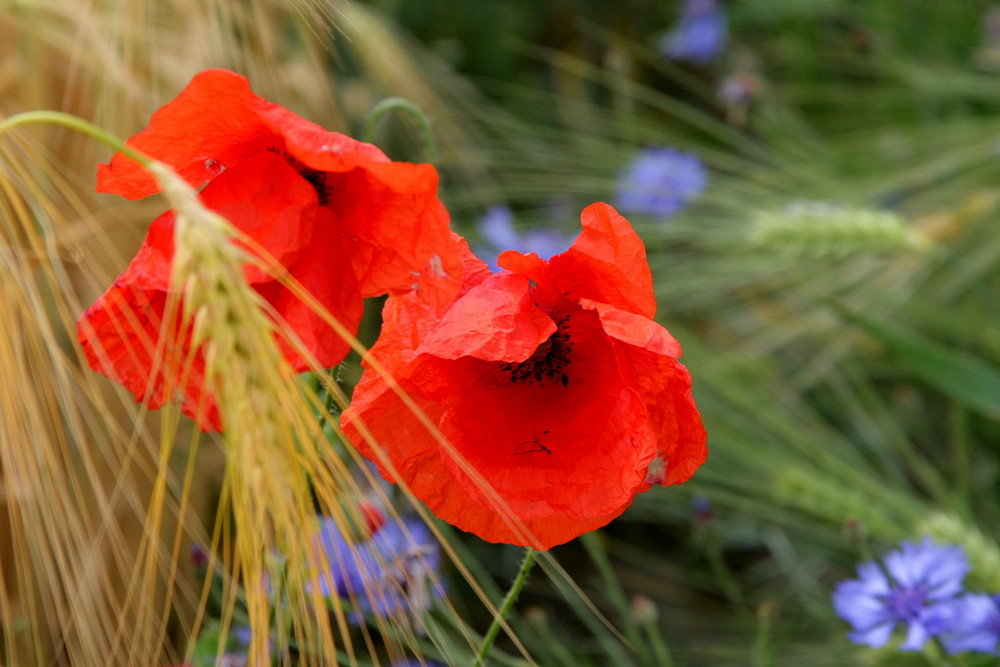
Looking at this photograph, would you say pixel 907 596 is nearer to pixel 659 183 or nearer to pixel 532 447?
pixel 532 447

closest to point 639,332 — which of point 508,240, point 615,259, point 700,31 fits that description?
point 615,259

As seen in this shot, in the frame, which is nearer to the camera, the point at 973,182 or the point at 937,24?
the point at 973,182

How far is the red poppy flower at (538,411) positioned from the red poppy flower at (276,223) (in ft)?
0.08

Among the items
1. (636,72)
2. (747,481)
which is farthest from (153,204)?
(636,72)

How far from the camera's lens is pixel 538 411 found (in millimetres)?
397

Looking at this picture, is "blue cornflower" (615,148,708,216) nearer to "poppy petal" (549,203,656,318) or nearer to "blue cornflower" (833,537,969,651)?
"blue cornflower" (833,537,969,651)

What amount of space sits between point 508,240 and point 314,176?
658 millimetres

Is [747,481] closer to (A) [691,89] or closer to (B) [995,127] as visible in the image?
(B) [995,127]

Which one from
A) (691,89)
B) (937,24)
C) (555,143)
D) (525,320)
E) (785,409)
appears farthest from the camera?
(691,89)

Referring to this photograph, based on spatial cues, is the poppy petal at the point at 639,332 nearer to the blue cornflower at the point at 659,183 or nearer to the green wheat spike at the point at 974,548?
the green wheat spike at the point at 974,548

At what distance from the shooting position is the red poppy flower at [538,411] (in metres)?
0.35

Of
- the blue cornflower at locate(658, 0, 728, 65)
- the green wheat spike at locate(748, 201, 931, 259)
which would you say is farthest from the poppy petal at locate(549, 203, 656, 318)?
the blue cornflower at locate(658, 0, 728, 65)

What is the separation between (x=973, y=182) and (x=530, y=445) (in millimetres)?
890

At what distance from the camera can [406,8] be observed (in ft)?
4.83
